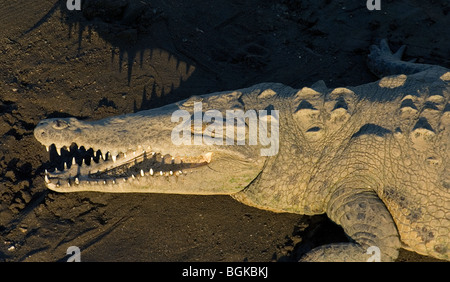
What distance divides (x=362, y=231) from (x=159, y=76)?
3.75m

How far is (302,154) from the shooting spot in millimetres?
4781

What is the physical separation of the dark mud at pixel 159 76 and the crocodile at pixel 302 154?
0.35m

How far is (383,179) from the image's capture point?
4.57 meters

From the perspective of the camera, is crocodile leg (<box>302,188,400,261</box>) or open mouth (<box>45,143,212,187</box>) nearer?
crocodile leg (<box>302,188,400,261</box>)

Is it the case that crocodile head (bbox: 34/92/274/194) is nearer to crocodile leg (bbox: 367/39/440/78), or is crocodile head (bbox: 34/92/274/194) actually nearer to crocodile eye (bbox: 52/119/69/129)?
crocodile eye (bbox: 52/119/69/129)

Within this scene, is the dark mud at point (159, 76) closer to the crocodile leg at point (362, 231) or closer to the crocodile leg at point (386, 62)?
the crocodile leg at point (386, 62)

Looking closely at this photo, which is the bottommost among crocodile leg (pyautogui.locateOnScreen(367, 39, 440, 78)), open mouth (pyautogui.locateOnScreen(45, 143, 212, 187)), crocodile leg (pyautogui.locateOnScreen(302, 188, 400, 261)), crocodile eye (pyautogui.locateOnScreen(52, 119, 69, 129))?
crocodile leg (pyautogui.locateOnScreen(302, 188, 400, 261))

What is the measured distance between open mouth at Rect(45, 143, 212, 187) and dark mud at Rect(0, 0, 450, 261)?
40 centimetres

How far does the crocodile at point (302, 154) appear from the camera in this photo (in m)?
4.45

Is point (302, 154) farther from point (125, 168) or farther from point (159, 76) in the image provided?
point (159, 76)

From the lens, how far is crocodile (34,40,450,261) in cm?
445

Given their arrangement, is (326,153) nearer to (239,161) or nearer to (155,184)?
(239,161)

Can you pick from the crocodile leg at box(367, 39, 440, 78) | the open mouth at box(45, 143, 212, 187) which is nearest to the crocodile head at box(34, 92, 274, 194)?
the open mouth at box(45, 143, 212, 187)

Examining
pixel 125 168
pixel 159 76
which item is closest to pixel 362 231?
pixel 125 168
